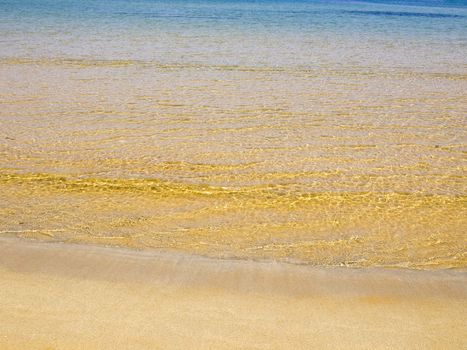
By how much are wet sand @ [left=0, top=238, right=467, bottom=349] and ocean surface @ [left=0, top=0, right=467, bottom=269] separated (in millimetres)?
283

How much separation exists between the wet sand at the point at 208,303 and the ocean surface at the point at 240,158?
28 cm

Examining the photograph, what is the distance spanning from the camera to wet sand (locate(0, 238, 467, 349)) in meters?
2.66

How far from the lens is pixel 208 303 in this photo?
3.03m

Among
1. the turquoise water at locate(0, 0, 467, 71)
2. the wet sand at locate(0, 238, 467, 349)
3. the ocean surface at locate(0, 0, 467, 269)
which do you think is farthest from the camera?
the turquoise water at locate(0, 0, 467, 71)

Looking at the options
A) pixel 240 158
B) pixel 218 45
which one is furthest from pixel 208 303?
pixel 218 45

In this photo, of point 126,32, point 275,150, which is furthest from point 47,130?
point 126,32

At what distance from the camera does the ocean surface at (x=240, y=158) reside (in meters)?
4.09

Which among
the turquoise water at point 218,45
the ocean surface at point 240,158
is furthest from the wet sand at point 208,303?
the turquoise water at point 218,45

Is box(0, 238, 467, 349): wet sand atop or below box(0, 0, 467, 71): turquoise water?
atop

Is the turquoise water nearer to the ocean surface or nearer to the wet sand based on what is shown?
the ocean surface

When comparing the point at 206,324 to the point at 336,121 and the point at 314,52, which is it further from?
the point at 314,52

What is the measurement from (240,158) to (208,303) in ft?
9.83

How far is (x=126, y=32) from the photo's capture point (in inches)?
740

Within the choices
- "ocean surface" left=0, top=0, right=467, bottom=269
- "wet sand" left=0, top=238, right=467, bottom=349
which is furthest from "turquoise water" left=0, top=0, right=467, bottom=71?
"wet sand" left=0, top=238, right=467, bottom=349
